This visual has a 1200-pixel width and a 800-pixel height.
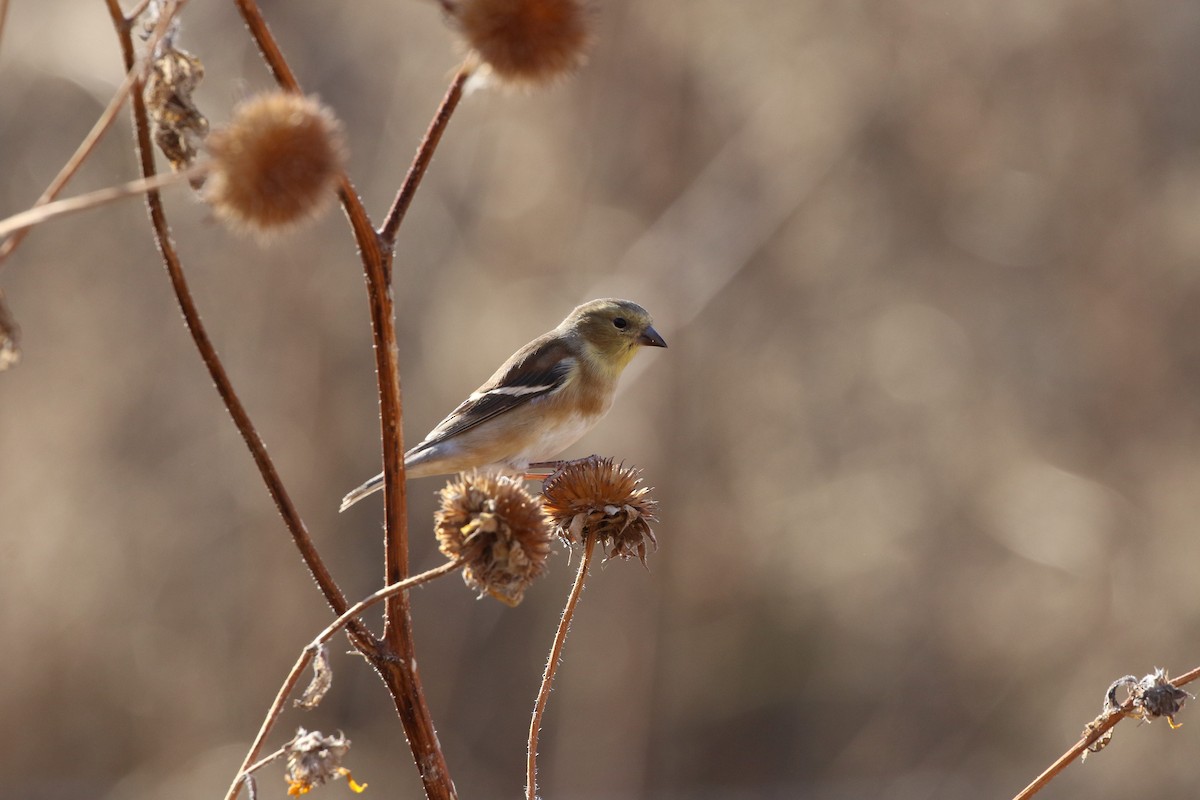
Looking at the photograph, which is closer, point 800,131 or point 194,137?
point 194,137

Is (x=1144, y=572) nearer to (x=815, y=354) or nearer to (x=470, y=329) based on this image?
(x=815, y=354)

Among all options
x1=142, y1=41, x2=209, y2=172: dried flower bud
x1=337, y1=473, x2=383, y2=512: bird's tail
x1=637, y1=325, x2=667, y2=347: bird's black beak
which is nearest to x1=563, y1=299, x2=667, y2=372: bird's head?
x1=637, y1=325, x2=667, y2=347: bird's black beak

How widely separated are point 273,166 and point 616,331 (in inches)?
136

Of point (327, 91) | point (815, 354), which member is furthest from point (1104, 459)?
point (327, 91)

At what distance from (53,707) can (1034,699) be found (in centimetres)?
908

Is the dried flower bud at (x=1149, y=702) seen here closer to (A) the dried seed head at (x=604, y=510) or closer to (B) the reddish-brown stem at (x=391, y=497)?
(A) the dried seed head at (x=604, y=510)

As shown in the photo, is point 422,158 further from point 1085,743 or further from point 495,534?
point 1085,743

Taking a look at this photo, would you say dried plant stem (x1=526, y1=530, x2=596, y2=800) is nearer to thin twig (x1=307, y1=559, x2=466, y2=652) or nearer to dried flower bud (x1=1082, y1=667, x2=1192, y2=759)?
thin twig (x1=307, y1=559, x2=466, y2=652)

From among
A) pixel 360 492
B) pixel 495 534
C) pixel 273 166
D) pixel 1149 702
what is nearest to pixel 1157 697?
pixel 1149 702

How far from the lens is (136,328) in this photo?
11211 mm

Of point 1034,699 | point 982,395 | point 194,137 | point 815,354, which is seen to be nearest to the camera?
point 194,137

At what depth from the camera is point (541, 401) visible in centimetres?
461

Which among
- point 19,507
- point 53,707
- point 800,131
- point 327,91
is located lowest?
point 53,707

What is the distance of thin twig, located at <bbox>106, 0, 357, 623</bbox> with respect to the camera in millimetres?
1634
